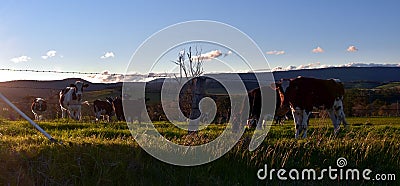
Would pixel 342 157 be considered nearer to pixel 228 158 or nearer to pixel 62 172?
pixel 228 158

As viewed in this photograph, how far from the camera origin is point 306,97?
47.5 feet

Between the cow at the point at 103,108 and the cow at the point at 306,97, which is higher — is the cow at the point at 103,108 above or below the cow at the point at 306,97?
below

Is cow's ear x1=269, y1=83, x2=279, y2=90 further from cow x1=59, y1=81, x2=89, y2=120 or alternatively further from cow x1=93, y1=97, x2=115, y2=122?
cow x1=93, y1=97, x2=115, y2=122

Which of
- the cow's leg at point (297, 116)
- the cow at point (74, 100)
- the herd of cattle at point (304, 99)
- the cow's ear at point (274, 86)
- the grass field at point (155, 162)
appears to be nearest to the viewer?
the grass field at point (155, 162)

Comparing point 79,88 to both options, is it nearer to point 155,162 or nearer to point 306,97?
point 306,97

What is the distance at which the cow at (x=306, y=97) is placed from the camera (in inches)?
566

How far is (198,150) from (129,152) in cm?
123

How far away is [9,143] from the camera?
7.60 meters

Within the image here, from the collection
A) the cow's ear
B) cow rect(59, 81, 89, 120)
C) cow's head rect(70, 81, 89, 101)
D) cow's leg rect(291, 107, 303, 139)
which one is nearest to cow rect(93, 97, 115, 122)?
cow rect(59, 81, 89, 120)

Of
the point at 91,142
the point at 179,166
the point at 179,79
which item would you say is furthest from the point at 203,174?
the point at 179,79

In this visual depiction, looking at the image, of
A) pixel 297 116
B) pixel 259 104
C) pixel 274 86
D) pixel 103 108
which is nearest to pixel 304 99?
pixel 297 116

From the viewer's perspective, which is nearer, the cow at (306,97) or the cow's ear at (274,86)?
the cow at (306,97)

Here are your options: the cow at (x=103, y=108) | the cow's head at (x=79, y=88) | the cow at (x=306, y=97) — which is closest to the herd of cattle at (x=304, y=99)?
the cow at (x=306, y=97)

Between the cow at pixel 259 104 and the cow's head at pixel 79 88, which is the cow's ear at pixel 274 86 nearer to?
the cow at pixel 259 104
